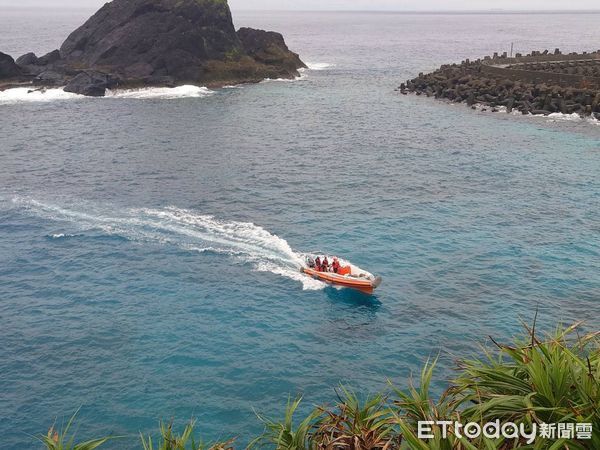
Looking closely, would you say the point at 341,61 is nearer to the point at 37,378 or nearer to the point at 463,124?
the point at 463,124

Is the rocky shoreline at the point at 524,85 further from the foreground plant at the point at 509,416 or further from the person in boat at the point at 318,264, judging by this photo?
the foreground plant at the point at 509,416

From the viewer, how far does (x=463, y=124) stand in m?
87.9

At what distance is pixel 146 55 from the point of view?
396 ft

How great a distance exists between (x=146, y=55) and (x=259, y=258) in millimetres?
88303

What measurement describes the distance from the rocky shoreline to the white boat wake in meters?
61.0

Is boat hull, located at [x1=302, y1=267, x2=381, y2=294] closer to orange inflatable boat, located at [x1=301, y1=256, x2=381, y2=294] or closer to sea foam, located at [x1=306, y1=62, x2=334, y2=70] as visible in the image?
orange inflatable boat, located at [x1=301, y1=256, x2=381, y2=294]

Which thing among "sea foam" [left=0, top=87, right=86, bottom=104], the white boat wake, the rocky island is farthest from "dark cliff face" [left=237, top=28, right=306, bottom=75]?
the white boat wake

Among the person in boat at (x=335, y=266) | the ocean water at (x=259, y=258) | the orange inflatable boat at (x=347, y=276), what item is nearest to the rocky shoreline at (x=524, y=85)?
the ocean water at (x=259, y=258)

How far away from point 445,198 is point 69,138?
172 feet

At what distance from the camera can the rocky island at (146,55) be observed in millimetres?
116688

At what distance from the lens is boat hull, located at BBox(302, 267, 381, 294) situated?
3906 cm

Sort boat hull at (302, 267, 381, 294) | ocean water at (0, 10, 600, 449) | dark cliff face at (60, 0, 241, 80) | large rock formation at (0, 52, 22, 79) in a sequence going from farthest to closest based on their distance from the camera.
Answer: dark cliff face at (60, 0, 241, 80) < large rock formation at (0, 52, 22, 79) < boat hull at (302, 267, 381, 294) < ocean water at (0, 10, 600, 449)

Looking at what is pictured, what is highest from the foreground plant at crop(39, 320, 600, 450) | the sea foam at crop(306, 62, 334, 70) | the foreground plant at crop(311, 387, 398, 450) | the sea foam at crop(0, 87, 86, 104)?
the sea foam at crop(306, 62, 334, 70)

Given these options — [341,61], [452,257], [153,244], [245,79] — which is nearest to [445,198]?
[452,257]
